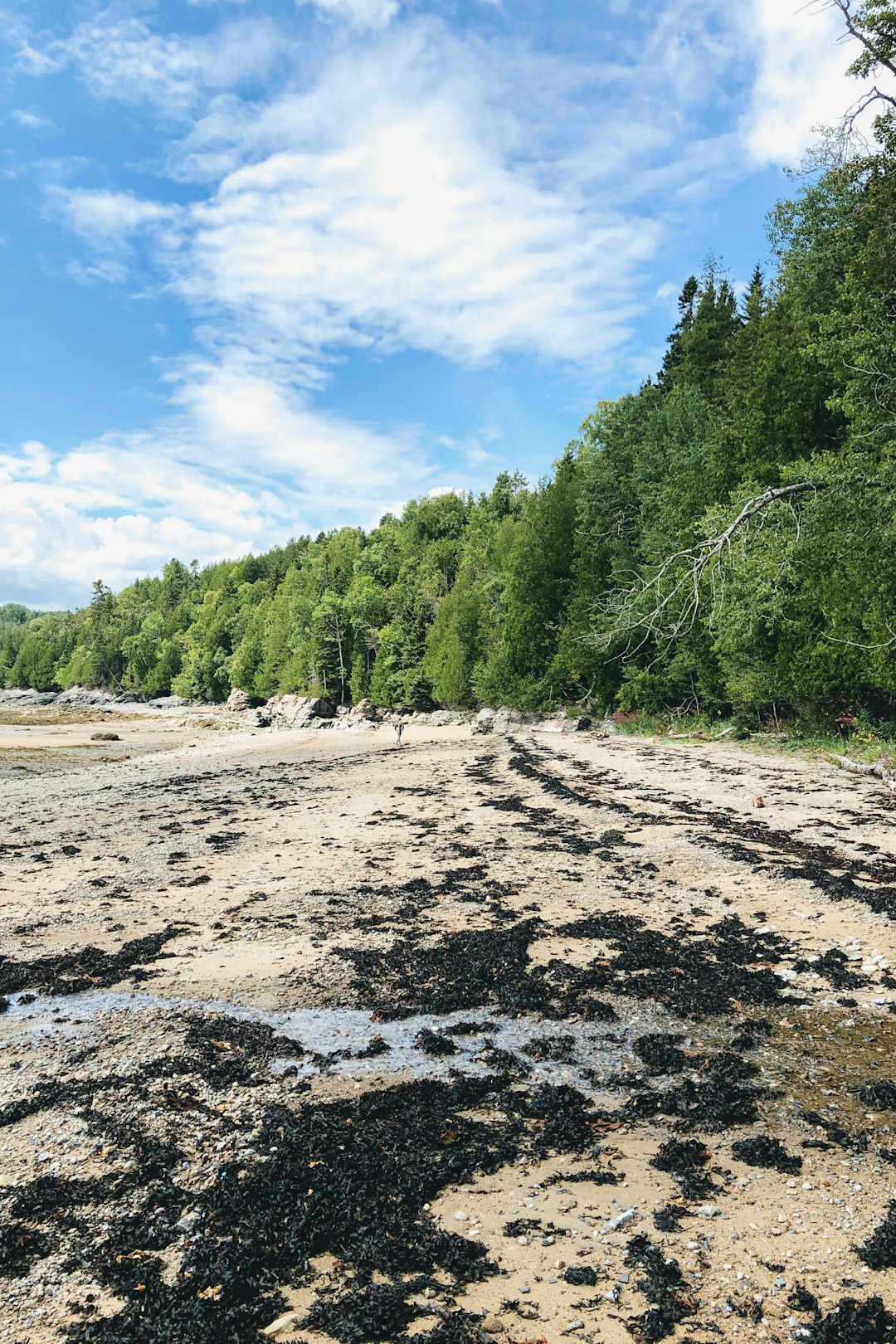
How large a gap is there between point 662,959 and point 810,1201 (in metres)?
3.70

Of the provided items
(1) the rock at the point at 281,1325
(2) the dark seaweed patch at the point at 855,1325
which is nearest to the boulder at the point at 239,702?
(1) the rock at the point at 281,1325

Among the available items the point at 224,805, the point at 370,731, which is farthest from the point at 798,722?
the point at 370,731

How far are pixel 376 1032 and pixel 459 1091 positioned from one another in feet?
4.46

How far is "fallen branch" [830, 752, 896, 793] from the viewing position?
53.5 ft

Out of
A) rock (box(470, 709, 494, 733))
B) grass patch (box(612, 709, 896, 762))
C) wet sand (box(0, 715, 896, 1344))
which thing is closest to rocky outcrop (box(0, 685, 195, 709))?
rock (box(470, 709, 494, 733))

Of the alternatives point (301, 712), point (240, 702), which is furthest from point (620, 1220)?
point (240, 702)

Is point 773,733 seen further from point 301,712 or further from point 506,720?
point 301,712

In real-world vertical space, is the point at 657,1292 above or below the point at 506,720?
below

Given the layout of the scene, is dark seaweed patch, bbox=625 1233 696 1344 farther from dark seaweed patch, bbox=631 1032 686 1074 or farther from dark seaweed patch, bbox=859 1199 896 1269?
dark seaweed patch, bbox=631 1032 686 1074

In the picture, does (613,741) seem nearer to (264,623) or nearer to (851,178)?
(851,178)

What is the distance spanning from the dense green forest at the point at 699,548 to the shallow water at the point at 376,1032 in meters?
6.23

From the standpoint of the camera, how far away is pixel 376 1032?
6531 mm

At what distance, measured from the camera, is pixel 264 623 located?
325 ft

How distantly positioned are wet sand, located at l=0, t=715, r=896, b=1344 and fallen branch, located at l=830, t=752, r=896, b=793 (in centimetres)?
435
